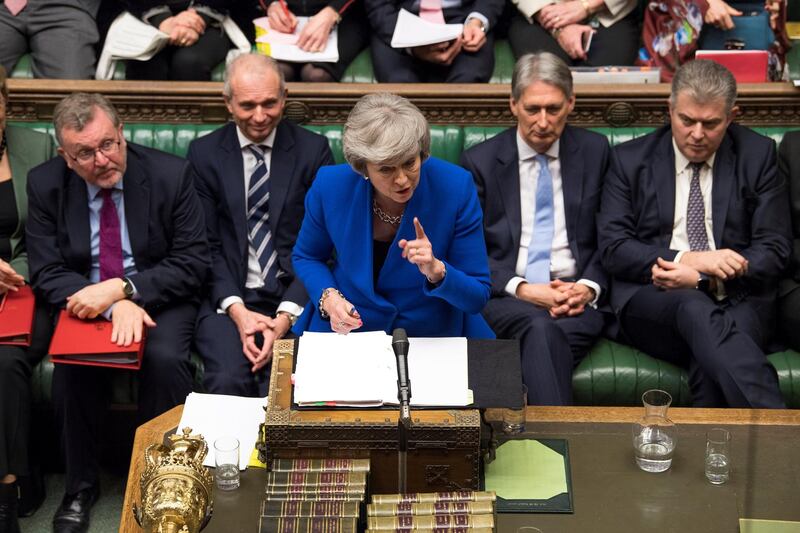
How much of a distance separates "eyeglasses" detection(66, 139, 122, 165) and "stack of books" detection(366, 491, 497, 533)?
1765 millimetres

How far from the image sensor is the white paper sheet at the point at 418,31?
4.81 metres

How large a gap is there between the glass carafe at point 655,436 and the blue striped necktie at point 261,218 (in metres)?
1.66

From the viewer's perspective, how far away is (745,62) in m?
4.79

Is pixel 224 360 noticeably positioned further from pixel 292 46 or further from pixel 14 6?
pixel 14 6

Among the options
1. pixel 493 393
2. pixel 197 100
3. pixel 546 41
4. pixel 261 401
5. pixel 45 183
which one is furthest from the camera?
pixel 546 41

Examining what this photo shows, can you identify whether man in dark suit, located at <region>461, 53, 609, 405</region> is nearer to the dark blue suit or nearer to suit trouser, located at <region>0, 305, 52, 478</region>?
the dark blue suit

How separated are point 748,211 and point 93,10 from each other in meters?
2.83

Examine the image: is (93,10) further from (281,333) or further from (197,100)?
(281,333)

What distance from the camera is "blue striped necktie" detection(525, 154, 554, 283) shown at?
167 inches

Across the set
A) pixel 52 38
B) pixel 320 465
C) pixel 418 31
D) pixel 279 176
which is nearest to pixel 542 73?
pixel 418 31

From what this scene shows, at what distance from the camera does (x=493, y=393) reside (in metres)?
2.88

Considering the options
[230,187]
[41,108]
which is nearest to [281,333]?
[230,187]

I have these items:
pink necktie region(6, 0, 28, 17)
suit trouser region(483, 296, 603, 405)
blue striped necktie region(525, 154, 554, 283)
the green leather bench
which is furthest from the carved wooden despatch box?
pink necktie region(6, 0, 28, 17)

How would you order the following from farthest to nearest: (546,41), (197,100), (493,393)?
(546,41) < (197,100) < (493,393)
